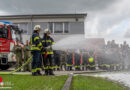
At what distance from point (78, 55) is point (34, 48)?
7.09 meters

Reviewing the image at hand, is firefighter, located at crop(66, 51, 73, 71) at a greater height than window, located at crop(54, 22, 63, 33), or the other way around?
window, located at crop(54, 22, 63, 33)

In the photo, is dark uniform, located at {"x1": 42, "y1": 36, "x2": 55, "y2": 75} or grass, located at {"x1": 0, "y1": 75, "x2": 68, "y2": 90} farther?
dark uniform, located at {"x1": 42, "y1": 36, "x2": 55, "y2": 75}

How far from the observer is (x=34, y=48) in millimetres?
8055

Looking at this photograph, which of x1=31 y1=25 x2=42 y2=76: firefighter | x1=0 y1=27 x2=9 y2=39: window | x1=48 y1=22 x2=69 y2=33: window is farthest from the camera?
x1=48 y1=22 x2=69 y2=33: window

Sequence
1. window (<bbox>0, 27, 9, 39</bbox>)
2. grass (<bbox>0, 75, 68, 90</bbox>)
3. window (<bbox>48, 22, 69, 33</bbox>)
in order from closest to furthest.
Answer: grass (<bbox>0, 75, 68, 90</bbox>)
window (<bbox>0, 27, 9, 39</bbox>)
window (<bbox>48, 22, 69, 33</bbox>)

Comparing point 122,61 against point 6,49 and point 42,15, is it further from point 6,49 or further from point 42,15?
point 42,15

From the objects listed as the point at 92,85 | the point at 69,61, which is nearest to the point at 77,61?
the point at 69,61

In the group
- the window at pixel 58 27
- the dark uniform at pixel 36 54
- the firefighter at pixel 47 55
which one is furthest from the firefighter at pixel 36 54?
the window at pixel 58 27

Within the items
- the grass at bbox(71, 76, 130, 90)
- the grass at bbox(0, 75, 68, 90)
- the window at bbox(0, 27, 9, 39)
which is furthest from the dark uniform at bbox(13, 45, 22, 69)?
the grass at bbox(71, 76, 130, 90)

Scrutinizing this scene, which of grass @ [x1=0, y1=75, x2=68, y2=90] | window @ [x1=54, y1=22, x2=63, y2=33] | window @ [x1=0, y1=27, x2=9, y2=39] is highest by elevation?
window @ [x1=54, y1=22, x2=63, y2=33]

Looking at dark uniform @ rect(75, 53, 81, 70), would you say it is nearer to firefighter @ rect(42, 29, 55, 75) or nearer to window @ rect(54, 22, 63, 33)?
firefighter @ rect(42, 29, 55, 75)

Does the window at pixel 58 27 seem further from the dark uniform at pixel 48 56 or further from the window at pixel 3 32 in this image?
the dark uniform at pixel 48 56

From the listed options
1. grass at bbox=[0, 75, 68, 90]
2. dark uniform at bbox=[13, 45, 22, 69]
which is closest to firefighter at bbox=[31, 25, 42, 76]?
grass at bbox=[0, 75, 68, 90]

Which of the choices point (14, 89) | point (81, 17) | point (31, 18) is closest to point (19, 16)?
point (31, 18)
